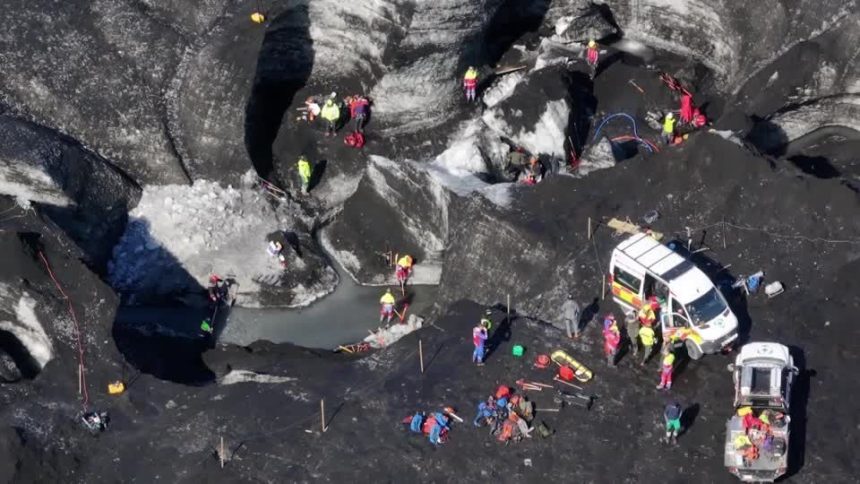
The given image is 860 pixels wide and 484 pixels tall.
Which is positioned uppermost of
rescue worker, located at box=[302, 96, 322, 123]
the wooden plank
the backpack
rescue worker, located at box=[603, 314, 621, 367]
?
rescue worker, located at box=[302, 96, 322, 123]

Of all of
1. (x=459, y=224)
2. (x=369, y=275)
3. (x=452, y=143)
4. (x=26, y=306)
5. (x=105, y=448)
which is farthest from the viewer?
(x=452, y=143)

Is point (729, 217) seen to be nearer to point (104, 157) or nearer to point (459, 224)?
point (459, 224)

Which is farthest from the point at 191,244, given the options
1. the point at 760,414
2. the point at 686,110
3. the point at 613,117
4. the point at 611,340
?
the point at 760,414

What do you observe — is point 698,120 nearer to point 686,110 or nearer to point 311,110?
point 686,110

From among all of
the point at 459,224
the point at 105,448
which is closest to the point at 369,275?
the point at 459,224

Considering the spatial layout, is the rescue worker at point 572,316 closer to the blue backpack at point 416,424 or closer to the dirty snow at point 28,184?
the blue backpack at point 416,424

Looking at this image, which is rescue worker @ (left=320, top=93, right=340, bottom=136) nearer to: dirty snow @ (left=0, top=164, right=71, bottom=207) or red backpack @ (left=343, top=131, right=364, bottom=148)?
red backpack @ (left=343, top=131, right=364, bottom=148)

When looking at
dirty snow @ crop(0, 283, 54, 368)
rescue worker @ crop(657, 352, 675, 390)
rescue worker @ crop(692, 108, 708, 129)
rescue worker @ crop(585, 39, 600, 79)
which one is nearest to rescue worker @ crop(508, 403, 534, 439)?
rescue worker @ crop(657, 352, 675, 390)

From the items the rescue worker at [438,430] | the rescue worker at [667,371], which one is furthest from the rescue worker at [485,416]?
the rescue worker at [667,371]
